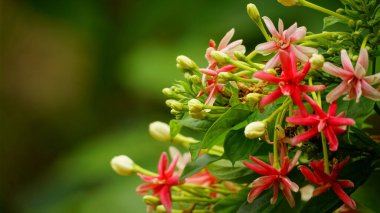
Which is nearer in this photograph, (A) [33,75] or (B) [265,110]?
(B) [265,110]

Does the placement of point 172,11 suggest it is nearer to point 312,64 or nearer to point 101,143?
point 101,143

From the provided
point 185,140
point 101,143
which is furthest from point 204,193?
point 101,143

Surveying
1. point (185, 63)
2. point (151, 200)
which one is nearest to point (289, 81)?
point (185, 63)

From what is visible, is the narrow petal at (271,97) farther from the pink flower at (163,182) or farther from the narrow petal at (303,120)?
the pink flower at (163,182)

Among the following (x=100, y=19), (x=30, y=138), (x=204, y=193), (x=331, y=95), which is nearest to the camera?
(x=331, y=95)

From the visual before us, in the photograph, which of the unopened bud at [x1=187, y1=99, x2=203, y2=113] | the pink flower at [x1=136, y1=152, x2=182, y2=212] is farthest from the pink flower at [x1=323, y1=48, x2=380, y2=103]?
the pink flower at [x1=136, y1=152, x2=182, y2=212]

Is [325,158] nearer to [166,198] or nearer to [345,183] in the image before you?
[345,183]
